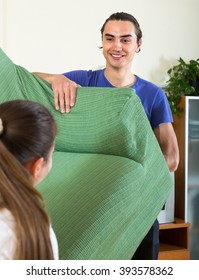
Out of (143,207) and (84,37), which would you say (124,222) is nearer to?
(143,207)

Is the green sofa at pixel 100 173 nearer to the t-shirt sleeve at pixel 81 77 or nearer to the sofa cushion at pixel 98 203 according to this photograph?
the sofa cushion at pixel 98 203

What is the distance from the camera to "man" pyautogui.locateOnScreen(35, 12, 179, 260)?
1785 millimetres

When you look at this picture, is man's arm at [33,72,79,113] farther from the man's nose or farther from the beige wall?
the beige wall

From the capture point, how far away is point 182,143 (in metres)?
3.72

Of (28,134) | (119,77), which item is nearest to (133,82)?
(119,77)

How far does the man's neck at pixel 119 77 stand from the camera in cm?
186

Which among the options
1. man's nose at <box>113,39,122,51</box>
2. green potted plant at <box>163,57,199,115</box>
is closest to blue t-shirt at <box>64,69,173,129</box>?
man's nose at <box>113,39,122,51</box>

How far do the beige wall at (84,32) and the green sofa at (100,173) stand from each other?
1.98 metres

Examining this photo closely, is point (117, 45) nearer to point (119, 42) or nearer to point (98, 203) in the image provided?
point (119, 42)

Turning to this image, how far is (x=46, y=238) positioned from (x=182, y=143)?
9.42ft

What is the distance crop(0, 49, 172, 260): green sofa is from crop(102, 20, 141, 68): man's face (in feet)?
1.67

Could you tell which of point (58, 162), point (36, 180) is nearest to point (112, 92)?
point (58, 162)

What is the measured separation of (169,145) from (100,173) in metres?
0.56

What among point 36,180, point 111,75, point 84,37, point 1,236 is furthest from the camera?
point 84,37
